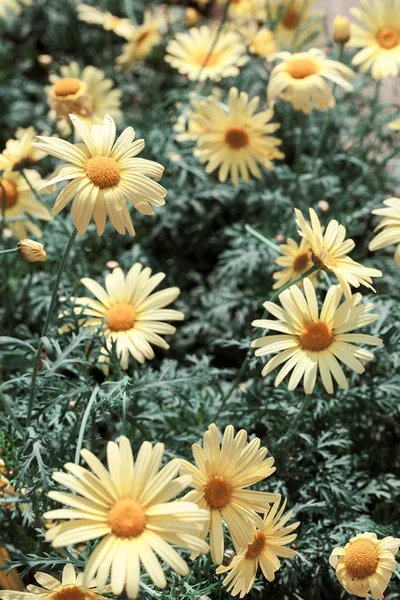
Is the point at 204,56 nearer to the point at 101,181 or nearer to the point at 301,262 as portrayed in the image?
the point at 301,262

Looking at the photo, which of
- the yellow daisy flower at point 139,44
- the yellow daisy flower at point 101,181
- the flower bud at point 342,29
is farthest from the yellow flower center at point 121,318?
the yellow daisy flower at point 139,44

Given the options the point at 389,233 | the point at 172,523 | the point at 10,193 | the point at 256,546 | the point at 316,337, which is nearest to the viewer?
the point at 172,523

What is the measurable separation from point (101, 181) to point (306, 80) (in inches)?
44.5

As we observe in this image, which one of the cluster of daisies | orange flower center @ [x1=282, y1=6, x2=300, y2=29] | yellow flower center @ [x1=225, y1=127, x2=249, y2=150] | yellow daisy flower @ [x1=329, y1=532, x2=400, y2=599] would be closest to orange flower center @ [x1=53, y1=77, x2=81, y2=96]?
yellow flower center @ [x1=225, y1=127, x2=249, y2=150]

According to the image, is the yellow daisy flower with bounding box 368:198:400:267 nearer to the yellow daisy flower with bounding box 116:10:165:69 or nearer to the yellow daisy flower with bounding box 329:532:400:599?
the yellow daisy flower with bounding box 329:532:400:599

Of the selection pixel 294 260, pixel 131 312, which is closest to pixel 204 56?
pixel 294 260

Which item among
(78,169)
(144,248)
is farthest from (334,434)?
(144,248)

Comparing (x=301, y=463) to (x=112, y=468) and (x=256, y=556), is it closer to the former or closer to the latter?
(x=256, y=556)

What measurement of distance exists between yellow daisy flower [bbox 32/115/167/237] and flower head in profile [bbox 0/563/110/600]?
2.64ft

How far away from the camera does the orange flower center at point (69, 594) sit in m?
1.78

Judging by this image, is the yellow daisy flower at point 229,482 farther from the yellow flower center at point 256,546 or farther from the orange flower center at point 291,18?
the orange flower center at point 291,18

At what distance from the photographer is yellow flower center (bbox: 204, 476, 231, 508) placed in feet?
6.02

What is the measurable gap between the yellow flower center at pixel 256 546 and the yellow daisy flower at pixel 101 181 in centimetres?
80

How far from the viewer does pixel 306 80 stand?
2738mm
